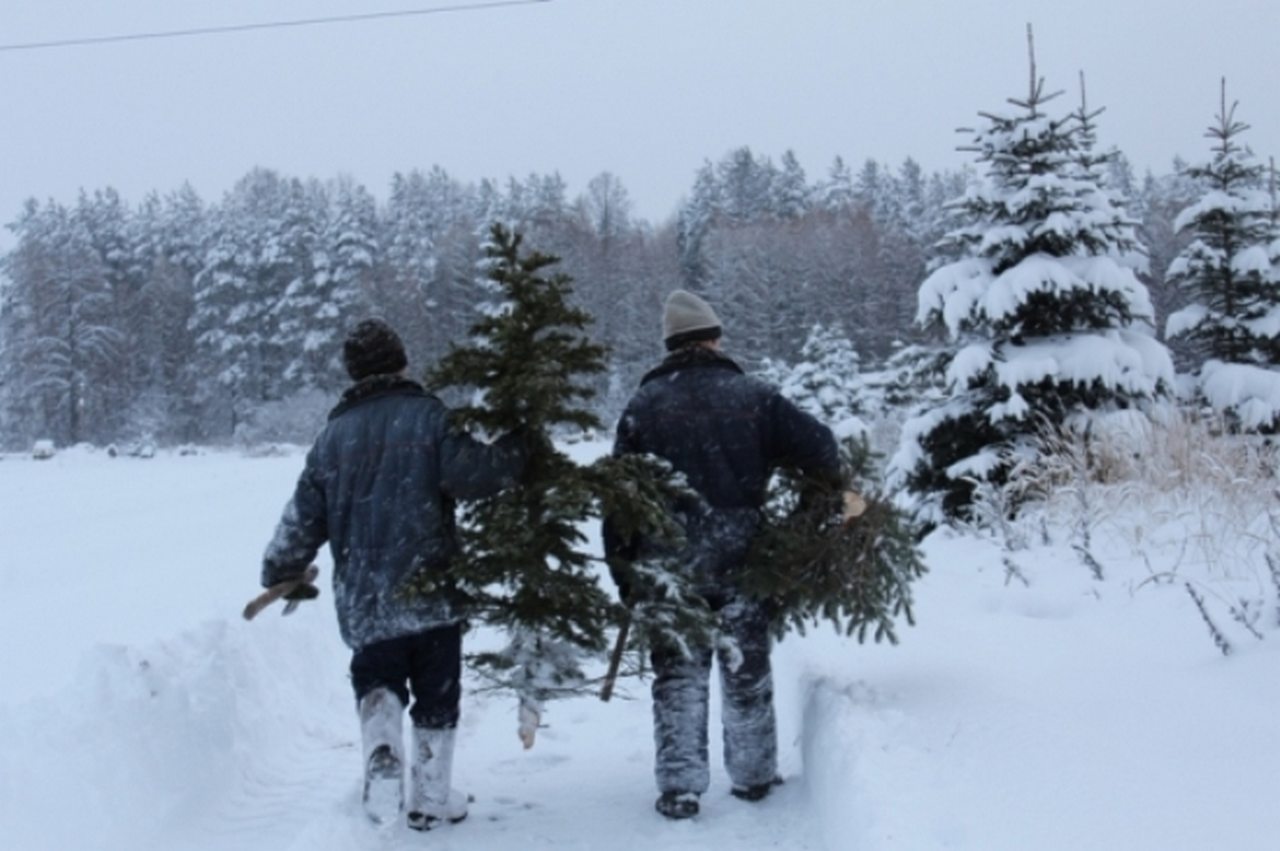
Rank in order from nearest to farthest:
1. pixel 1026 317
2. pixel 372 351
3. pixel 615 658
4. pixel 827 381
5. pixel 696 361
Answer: pixel 615 658 → pixel 372 351 → pixel 696 361 → pixel 1026 317 → pixel 827 381

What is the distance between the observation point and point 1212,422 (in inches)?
354

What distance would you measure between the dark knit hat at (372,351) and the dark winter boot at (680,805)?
7.07ft

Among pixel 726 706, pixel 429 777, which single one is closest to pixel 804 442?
pixel 726 706

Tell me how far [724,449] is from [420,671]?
159 centimetres

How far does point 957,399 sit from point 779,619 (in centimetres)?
804

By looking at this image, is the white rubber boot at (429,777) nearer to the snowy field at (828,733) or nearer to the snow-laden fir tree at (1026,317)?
the snowy field at (828,733)

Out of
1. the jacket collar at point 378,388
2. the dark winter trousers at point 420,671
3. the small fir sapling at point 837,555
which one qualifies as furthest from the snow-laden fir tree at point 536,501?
the small fir sapling at point 837,555

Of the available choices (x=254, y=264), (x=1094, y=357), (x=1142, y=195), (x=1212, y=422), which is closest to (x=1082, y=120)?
(x=1094, y=357)

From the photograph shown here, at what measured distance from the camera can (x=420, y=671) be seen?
4.32 m

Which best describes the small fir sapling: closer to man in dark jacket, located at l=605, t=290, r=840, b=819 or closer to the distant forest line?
man in dark jacket, located at l=605, t=290, r=840, b=819

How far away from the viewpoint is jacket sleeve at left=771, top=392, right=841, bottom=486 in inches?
181

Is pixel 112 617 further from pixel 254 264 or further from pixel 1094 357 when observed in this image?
pixel 254 264

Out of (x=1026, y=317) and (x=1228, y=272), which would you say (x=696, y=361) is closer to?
(x=1026, y=317)

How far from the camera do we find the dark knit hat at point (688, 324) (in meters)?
4.80
